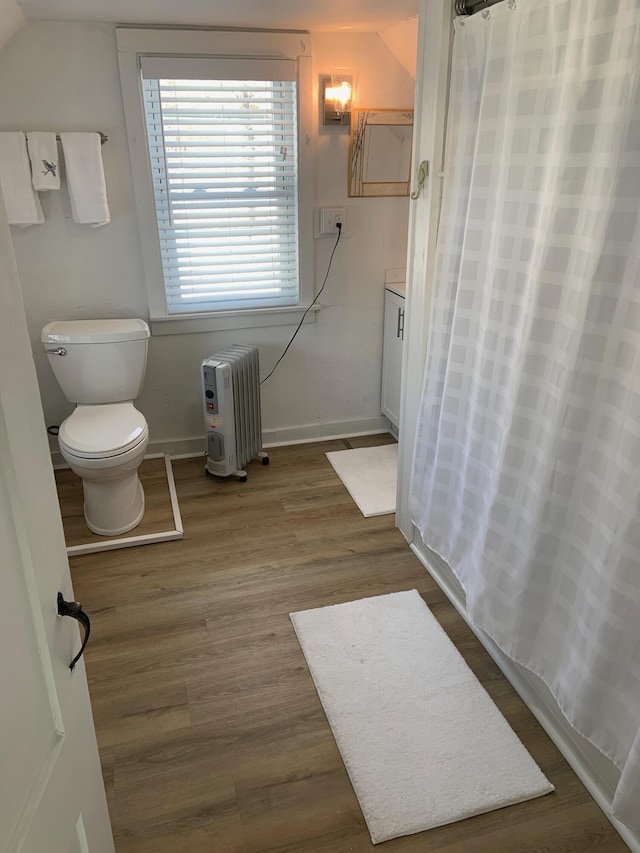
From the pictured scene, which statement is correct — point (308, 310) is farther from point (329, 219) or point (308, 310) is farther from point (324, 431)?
point (324, 431)

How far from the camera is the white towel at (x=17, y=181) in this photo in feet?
8.59

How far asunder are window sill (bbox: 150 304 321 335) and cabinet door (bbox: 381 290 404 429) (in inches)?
16.1

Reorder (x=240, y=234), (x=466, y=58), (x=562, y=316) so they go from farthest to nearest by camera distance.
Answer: (x=240, y=234) → (x=466, y=58) → (x=562, y=316)

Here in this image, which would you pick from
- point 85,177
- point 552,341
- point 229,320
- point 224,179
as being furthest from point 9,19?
point 552,341

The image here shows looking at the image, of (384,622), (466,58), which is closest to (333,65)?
(466,58)

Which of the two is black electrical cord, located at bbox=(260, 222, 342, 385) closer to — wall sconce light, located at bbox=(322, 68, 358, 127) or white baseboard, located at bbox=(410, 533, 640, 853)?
wall sconce light, located at bbox=(322, 68, 358, 127)

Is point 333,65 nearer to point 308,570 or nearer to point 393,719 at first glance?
point 308,570

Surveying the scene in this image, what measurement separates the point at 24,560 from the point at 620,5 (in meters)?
1.49

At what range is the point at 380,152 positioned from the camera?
317 cm

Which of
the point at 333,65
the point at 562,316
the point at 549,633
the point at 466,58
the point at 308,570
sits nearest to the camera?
the point at 562,316

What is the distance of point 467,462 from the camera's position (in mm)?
1988

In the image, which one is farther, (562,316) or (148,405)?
(148,405)

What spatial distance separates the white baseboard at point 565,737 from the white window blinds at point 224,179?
6.33 ft

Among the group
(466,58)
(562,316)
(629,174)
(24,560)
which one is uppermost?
(466,58)
